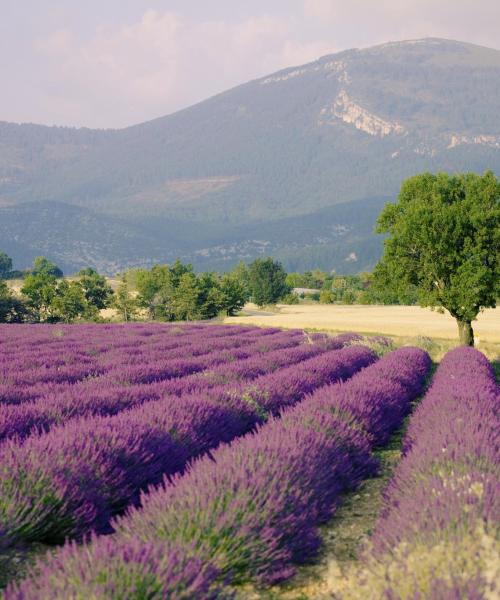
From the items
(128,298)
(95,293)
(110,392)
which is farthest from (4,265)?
(110,392)

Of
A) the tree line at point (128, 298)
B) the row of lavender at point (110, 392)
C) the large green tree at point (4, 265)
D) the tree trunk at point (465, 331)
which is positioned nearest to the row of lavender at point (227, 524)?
the row of lavender at point (110, 392)

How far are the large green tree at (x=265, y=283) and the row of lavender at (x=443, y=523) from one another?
281ft

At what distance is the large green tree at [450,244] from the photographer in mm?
18891

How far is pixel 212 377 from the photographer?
30.8 ft

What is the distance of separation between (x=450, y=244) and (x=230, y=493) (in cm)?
1762

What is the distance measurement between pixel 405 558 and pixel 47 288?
167 feet

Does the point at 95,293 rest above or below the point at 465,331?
above

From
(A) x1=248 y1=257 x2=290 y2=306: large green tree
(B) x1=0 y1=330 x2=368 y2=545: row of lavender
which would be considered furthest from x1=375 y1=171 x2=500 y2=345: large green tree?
(A) x1=248 y1=257 x2=290 y2=306: large green tree

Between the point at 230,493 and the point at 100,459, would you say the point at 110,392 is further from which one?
the point at 230,493

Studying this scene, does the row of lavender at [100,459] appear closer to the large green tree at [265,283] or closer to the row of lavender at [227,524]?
the row of lavender at [227,524]

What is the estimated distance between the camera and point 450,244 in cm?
1938

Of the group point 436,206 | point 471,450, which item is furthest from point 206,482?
point 436,206

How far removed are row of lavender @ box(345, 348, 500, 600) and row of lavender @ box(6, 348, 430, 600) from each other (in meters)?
0.44

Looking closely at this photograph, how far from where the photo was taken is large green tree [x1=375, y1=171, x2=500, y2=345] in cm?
1889
